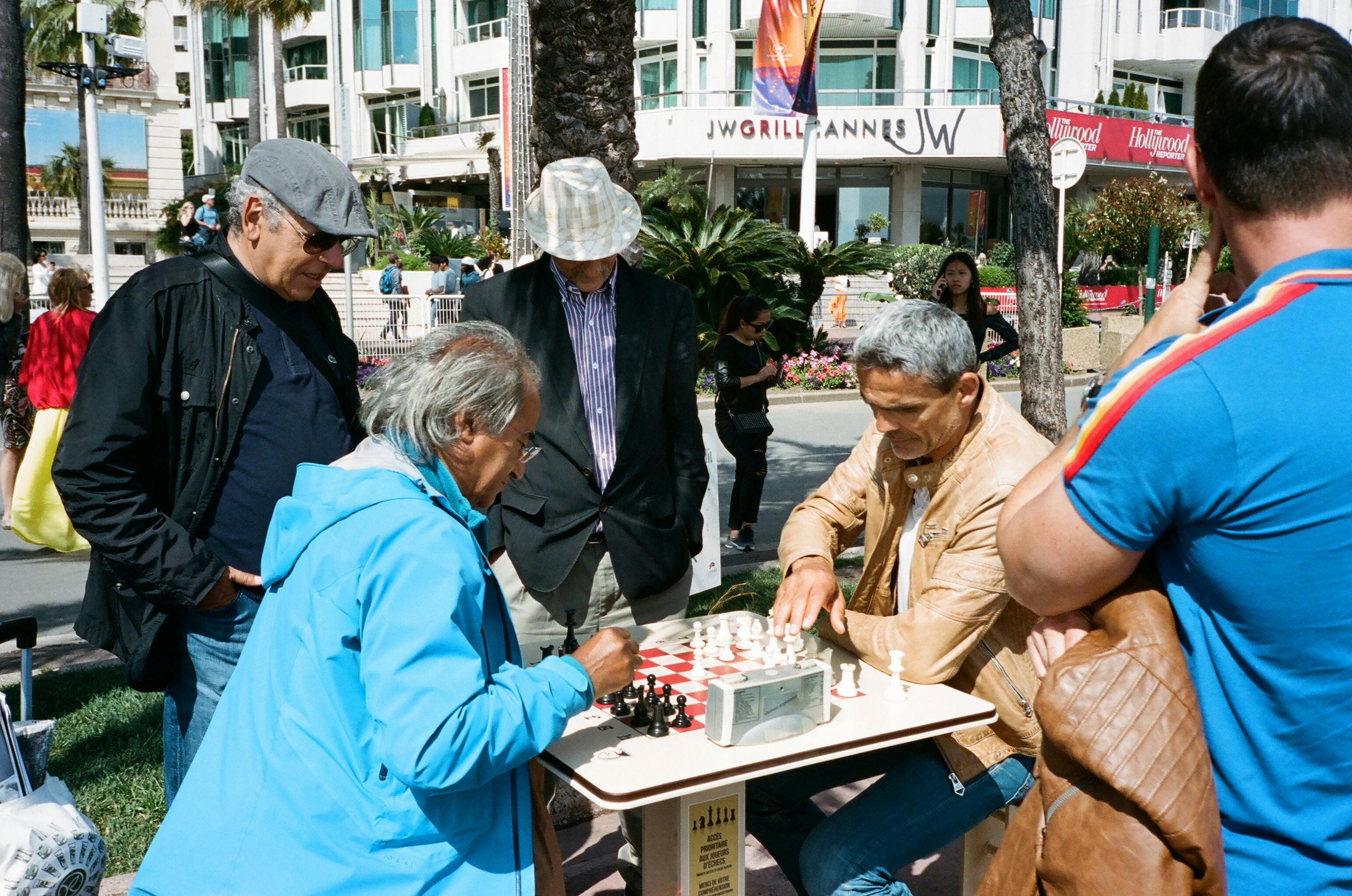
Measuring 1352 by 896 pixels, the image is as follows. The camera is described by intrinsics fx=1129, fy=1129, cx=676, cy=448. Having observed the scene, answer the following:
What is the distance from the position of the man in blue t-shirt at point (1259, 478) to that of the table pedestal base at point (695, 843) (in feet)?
4.25

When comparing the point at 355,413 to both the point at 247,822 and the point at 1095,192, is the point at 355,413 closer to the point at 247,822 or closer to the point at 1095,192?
the point at 247,822

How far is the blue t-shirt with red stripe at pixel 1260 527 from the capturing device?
1.28 m

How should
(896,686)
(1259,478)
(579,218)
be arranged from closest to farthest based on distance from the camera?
1. (1259,478)
2. (896,686)
3. (579,218)

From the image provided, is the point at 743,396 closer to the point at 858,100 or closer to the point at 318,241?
the point at 318,241

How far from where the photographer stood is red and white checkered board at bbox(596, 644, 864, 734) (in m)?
2.68

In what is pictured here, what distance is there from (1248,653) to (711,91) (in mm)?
35844

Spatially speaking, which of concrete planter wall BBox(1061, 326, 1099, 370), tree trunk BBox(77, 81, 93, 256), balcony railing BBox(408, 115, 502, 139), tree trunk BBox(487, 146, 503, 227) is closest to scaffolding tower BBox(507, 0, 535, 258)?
concrete planter wall BBox(1061, 326, 1099, 370)

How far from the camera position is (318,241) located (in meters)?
3.02

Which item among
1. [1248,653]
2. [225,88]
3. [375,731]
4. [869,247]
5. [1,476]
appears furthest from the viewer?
[225,88]

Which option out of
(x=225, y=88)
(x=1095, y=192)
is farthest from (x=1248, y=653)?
(x=225, y=88)

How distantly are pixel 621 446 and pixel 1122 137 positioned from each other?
37.2 metres

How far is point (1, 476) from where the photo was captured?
8.26 meters

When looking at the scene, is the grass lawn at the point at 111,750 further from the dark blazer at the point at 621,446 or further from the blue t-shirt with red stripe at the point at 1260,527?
the blue t-shirt with red stripe at the point at 1260,527

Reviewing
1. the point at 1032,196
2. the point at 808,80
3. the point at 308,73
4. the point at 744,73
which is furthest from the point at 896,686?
the point at 308,73
